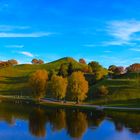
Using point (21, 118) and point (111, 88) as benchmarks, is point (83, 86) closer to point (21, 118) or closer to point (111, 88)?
point (111, 88)

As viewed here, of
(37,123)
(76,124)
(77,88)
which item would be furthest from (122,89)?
(37,123)

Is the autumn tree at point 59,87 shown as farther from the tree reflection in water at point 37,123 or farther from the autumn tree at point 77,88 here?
the tree reflection in water at point 37,123

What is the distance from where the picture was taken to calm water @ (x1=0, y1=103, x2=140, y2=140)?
72188 millimetres

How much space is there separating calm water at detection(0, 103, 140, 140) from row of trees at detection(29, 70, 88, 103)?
689 inches

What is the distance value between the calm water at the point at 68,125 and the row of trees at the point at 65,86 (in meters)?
17.5

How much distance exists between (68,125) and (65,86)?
52.0m

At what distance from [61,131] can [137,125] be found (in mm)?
20479

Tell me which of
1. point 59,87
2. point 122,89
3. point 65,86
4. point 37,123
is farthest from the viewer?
point 122,89

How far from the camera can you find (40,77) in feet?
493

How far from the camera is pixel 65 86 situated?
13712 cm

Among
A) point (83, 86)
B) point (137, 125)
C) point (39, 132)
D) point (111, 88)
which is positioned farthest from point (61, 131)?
point (111, 88)

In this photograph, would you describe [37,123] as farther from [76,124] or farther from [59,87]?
[59,87]

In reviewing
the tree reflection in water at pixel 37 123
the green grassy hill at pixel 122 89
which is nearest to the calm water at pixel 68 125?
the tree reflection in water at pixel 37 123

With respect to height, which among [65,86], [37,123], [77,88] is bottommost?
[37,123]
